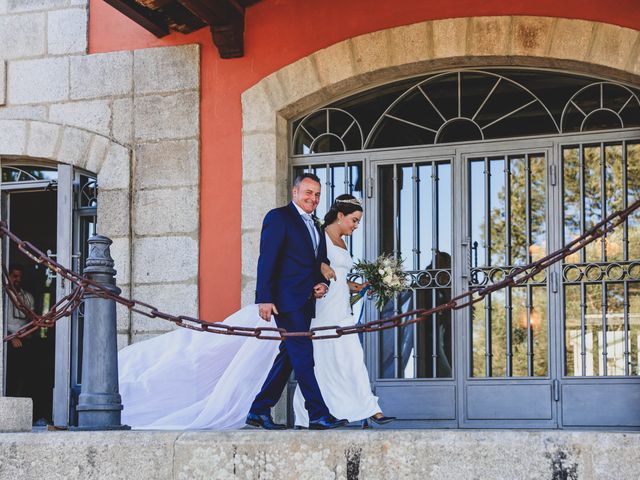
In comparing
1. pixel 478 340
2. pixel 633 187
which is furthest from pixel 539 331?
pixel 633 187

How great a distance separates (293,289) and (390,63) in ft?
8.80

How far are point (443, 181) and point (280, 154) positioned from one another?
139cm

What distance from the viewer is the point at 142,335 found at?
9.59 m

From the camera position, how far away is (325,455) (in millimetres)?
5895

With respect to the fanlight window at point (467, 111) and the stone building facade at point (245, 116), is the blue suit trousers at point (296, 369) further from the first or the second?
the fanlight window at point (467, 111)

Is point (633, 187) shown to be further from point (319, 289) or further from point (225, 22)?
point (225, 22)

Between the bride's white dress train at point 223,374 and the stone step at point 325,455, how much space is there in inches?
59.5

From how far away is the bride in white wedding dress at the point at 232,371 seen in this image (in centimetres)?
762

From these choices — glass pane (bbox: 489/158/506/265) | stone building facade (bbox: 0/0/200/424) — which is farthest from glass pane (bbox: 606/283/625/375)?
stone building facade (bbox: 0/0/200/424)

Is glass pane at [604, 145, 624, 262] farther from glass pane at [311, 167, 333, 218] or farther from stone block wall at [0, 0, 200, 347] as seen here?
stone block wall at [0, 0, 200, 347]

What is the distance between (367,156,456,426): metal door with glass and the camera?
359 inches

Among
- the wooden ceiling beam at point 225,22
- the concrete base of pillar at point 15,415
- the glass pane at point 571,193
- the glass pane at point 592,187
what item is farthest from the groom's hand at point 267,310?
the wooden ceiling beam at point 225,22

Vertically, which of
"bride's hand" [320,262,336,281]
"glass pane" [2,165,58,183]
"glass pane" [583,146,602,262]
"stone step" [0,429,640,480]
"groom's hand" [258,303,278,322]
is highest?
"glass pane" [2,165,58,183]

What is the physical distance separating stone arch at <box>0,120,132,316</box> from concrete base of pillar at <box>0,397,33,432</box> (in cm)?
283
